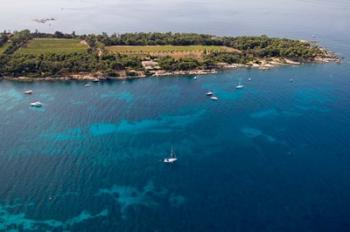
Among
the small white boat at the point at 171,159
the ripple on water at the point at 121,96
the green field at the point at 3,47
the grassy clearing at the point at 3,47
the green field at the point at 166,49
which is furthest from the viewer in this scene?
the green field at the point at 166,49

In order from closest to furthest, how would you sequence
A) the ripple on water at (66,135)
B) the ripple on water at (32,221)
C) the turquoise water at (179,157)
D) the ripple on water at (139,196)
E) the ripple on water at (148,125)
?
the ripple on water at (32,221) → the turquoise water at (179,157) → the ripple on water at (139,196) → the ripple on water at (66,135) → the ripple on water at (148,125)

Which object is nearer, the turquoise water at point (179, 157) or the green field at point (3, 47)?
the turquoise water at point (179, 157)

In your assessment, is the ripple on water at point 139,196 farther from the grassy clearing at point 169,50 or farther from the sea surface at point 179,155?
the grassy clearing at point 169,50

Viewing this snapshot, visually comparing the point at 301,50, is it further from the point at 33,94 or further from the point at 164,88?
the point at 33,94

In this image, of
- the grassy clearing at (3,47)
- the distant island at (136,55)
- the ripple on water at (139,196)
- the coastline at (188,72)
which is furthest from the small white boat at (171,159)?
the grassy clearing at (3,47)

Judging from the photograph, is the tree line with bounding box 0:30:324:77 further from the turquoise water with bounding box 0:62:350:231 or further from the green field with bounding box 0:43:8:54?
the turquoise water with bounding box 0:62:350:231

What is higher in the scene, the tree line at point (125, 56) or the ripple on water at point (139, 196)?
the tree line at point (125, 56)

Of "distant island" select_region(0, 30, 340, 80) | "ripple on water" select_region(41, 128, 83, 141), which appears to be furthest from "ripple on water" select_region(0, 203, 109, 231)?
"distant island" select_region(0, 30, 340, 80)
